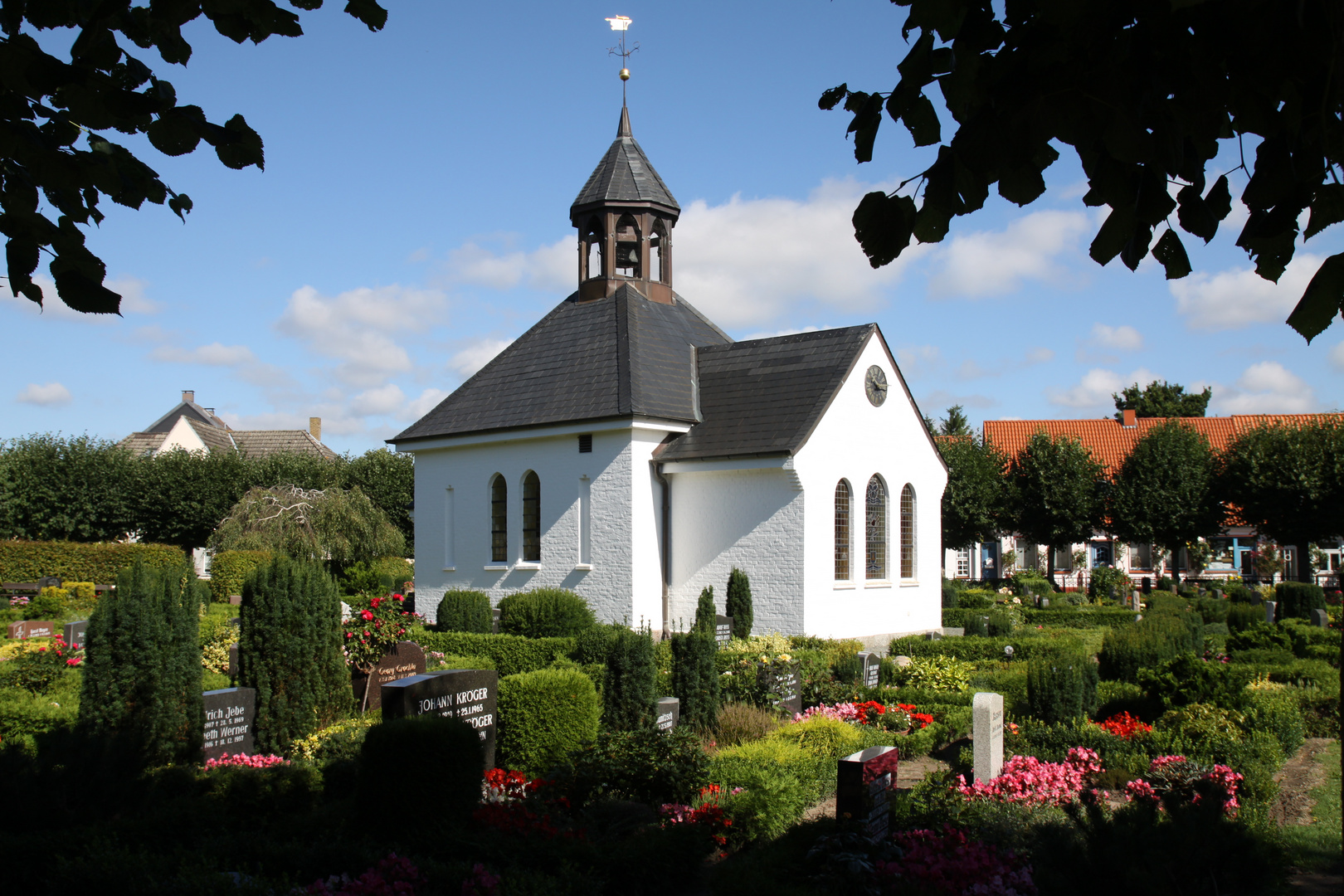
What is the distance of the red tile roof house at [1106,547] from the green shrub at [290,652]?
38.2 m

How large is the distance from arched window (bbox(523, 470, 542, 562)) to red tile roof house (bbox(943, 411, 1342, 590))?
2893 cm

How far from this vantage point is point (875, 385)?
20109 mm

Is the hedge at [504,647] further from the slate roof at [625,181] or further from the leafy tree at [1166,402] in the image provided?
the leafy tree at [1166,402]

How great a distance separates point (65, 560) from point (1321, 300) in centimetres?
3415

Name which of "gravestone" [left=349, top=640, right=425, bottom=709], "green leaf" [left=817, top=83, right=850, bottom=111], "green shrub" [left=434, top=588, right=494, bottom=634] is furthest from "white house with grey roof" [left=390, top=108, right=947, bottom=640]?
"green leaf" [left=817, top=83, right=850, bottom=111]

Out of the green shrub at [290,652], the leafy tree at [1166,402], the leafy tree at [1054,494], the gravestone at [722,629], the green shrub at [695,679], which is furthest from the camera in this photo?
the leafy tree at [1166,402]

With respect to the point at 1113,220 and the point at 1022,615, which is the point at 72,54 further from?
the point at 1022,615

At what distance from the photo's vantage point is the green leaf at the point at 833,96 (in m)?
3.49

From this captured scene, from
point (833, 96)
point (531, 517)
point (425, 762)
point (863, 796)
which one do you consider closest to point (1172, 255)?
point (833, 96)

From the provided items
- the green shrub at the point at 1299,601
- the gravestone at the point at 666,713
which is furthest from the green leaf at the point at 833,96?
the green shrub at the point at 1299,601

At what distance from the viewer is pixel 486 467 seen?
21.8 metres

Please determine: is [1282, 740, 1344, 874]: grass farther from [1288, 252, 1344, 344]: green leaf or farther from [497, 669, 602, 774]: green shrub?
[497, 669, 602, 774]: green shrub

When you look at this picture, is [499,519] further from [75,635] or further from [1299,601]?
[1299,601]

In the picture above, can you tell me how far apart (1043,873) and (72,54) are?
4.47 metres
